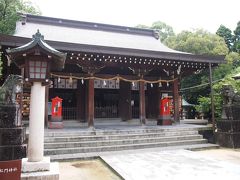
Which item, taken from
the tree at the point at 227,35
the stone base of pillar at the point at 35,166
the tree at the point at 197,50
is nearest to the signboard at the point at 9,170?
the stone base of pillar at the point at 35,166

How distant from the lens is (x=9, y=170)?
10.9 feet

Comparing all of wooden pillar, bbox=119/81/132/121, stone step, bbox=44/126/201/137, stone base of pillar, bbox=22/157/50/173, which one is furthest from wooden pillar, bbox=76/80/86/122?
stone base of pillar, bbox=22/157/50/173

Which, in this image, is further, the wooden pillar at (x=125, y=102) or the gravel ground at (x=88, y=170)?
the wooden pillar at (x=125, y=102)

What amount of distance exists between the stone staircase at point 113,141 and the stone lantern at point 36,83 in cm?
274

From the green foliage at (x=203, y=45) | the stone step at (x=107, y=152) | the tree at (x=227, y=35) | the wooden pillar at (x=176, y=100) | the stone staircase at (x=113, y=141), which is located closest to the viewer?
the stone step at (x=107, y=152)

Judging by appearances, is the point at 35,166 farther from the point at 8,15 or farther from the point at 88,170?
the point at 8,15

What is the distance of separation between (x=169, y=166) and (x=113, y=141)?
134 inches

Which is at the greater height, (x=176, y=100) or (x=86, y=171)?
(x=176, y=100)

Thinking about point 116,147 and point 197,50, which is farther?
point 197,50

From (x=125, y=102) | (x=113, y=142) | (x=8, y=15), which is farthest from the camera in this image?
(x=8, y=15)

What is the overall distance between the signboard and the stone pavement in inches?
114

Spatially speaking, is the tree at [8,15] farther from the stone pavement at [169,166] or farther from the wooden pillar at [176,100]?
the stone pavement at [169,166]

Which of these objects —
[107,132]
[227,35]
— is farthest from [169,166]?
[227,35]

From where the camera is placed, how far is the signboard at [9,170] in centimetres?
327
